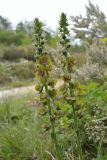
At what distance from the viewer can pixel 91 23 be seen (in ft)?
26.6

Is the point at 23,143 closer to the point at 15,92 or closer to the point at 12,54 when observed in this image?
the point at 15,92

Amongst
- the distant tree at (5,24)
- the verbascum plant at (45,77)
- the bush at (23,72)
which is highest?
the distant tree at (5,24)

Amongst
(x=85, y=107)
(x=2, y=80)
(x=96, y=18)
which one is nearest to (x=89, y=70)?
(x=96, y=18)

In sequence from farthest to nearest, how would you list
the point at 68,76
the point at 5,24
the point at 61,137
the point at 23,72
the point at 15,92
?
the point at 5,24, the point at 23,72, the point at 15,92, the point at 61,137, the point at 68,76

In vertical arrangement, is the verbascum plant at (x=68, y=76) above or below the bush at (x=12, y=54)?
above

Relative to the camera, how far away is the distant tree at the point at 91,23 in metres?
7.69

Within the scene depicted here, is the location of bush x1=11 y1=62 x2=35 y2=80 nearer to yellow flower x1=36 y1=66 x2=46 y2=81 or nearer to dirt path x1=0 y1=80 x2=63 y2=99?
dirt path x1=0 y1=80 x2=63 y2=99

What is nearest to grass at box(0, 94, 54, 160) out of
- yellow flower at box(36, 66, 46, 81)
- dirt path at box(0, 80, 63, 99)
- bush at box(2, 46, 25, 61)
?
yellow flower at box(36, 66, 46, 81)

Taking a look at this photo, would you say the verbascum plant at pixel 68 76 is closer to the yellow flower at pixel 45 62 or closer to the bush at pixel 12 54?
the yellow flower at pixel 45 62

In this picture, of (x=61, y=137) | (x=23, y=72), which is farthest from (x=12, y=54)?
(x=61, y=137)

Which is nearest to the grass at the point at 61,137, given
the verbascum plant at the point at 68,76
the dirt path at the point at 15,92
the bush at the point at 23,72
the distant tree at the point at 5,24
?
the verbascum plant at the point at 68,76

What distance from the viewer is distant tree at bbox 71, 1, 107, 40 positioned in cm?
769

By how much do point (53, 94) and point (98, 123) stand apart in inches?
43.7

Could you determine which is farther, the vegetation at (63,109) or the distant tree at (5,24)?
the distant tree at (5,24)
